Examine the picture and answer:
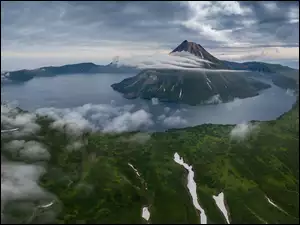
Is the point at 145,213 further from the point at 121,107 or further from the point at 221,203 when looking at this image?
the point at 121,107

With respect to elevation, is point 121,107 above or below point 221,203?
above

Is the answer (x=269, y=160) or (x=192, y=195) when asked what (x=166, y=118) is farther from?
(x=192, y=195)

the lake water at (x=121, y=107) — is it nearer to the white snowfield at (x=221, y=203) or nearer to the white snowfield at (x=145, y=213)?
the white snowfield at (x=221, y=203)

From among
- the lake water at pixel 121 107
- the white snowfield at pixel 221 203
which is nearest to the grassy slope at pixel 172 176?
the white snowfield at pixel 221 203

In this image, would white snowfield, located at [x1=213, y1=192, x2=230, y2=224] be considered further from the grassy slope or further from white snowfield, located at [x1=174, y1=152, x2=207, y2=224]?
white snowfield, located at [x1=174, y1=152, x2=207, y2=224]

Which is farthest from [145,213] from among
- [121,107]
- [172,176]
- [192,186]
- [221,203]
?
[121,107]

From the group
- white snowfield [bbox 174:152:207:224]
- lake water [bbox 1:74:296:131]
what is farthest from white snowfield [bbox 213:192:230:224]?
lake water [bbox 1:74:296:131]

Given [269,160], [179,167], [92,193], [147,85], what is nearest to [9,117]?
[92,193]

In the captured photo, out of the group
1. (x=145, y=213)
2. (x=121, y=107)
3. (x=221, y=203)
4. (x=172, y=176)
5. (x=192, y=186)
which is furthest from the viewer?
(x=121, y=107)
